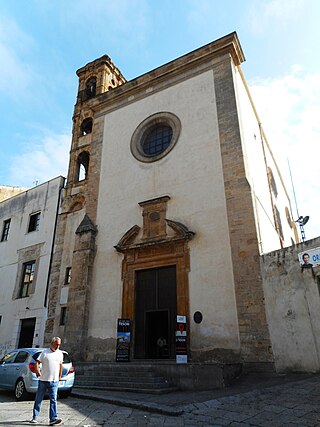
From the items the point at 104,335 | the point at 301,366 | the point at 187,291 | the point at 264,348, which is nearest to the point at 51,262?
the point at 104,335

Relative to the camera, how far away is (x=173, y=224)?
40.7ft

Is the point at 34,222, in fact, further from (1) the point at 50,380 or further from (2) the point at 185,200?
(1) the point at 50,380

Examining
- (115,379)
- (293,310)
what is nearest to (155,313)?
(115,379)

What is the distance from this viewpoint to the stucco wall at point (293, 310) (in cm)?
866

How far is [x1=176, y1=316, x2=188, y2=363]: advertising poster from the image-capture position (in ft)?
31.9

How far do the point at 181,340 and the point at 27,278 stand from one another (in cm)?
1068

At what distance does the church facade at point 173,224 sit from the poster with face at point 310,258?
142cm

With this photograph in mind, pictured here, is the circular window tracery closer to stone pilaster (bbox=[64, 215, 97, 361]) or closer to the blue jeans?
stone pilaster (bbox=[64, 215, 97, 361])

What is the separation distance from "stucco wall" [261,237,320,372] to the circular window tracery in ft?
22.2

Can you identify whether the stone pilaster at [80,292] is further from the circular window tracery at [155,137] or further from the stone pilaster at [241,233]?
the stone pilaster at [241,233]

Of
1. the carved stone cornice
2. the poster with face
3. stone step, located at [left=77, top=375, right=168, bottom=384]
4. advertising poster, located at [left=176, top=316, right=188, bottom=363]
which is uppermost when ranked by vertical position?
the carved stone cornice

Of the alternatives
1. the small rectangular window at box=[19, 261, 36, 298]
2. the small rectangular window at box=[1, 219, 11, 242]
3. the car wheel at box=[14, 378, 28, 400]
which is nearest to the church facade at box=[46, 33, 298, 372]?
the small rectangular window at box=[19, 261, 36, 298]

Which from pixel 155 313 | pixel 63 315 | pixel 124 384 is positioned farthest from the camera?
pixel 63 315

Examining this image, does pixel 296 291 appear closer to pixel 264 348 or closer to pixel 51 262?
pixel 264 348
